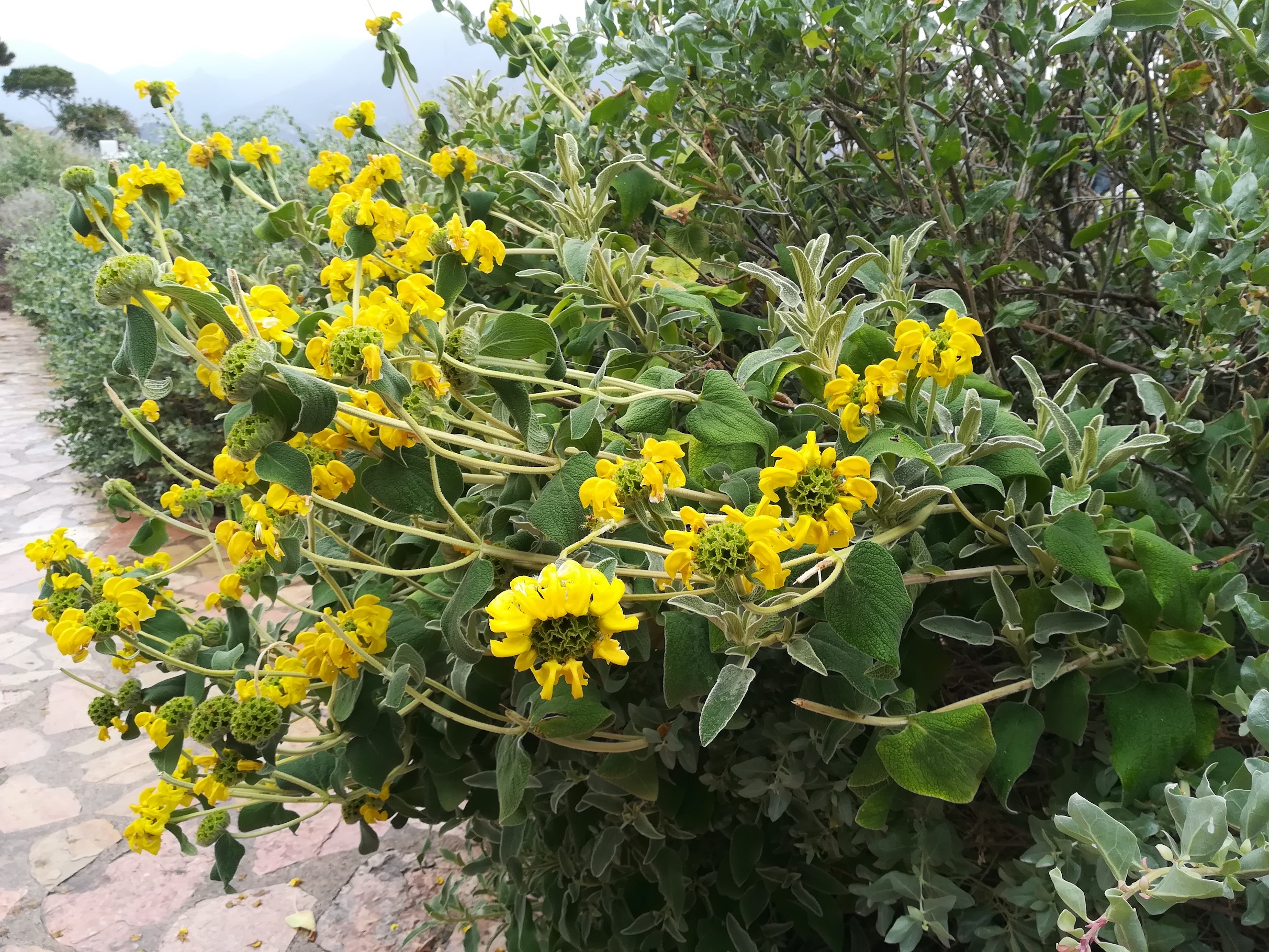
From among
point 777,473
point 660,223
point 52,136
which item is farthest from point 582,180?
point 52,136

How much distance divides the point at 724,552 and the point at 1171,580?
0.36 m

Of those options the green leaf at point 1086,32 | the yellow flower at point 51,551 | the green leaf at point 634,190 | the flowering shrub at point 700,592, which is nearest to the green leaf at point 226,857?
the flowering shrub at point 700,592

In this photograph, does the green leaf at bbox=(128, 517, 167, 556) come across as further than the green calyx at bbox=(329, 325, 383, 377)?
Yes

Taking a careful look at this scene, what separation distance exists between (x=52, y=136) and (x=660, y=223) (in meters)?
17.1

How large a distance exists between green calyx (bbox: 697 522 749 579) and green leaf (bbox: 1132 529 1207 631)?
342mm

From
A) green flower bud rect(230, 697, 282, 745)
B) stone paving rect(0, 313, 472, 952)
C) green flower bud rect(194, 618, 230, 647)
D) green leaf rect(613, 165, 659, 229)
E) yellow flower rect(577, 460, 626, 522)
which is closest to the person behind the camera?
yellow flower rect(577, 460, 626, 522)

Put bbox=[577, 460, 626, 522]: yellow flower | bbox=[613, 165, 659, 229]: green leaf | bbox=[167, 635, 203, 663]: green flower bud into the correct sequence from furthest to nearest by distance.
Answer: bbox=[613, 165, 659, 229]: green leaf < bbox=[167, 635, 203, 663]: green flower bud < bbox=[577, 460, 626, 522]: yellow flower

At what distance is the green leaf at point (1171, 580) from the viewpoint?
1.91ft

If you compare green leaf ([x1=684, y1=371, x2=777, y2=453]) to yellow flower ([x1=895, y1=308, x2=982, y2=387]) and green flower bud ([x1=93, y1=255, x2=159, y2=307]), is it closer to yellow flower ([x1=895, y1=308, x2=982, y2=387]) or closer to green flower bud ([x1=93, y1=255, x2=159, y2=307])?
yellow flower ([x1=895, y1=308, x2=982, y2=387])

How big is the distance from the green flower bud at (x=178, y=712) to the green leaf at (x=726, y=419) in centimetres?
61

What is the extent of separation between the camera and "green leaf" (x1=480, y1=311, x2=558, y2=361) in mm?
652

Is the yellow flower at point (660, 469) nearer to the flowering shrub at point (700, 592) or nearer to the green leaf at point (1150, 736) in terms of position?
the flowering shrub at point (700, 592)

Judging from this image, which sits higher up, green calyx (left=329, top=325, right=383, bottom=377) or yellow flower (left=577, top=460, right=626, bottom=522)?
green calyx (left=329, top=325, right=383, bottom=377)

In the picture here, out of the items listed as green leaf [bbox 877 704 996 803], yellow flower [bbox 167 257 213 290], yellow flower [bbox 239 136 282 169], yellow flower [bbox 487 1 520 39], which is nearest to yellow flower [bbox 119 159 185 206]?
yellow flower [bbox 167 257 213 290]
